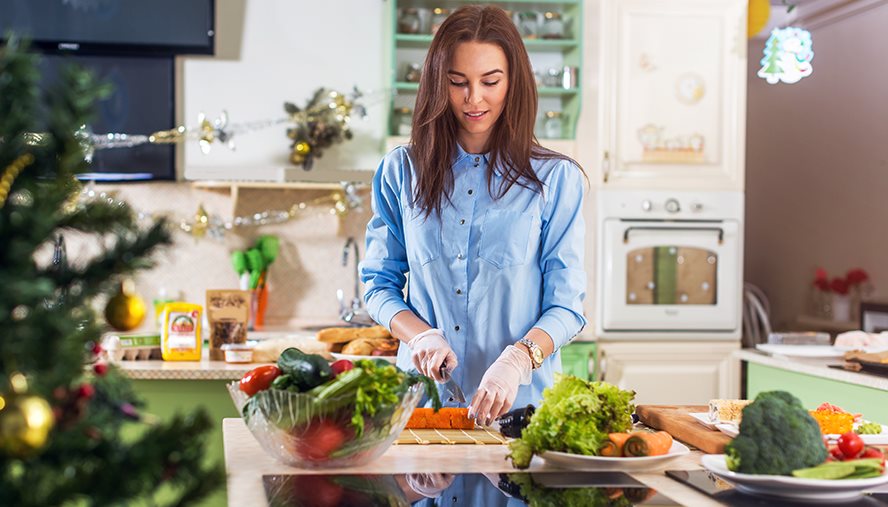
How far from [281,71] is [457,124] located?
2493 millimetres

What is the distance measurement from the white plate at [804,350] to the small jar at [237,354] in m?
1.59

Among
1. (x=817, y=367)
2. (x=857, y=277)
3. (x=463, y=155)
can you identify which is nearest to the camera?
(x=463, y=155)

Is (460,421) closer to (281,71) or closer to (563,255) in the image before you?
(563,255)

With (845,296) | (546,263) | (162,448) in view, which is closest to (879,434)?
(546,263)

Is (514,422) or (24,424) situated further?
(514,422)

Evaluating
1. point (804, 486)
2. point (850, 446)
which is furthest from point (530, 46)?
point (804, 486)

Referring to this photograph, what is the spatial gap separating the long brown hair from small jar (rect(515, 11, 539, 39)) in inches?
90.5

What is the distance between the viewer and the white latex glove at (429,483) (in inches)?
54.2

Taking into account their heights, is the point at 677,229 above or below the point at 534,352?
above

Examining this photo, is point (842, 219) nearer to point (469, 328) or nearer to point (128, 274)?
point (469, 328)

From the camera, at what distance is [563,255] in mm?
2127

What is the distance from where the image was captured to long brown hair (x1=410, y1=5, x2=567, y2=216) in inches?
82.7

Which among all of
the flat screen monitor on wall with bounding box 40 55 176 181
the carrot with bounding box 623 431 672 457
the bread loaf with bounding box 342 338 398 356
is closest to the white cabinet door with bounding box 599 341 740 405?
the bread loaf with bounding box 342 338 398 356

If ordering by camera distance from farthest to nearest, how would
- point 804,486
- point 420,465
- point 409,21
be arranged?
point 409,21 < point 420,465 < point 804,486
